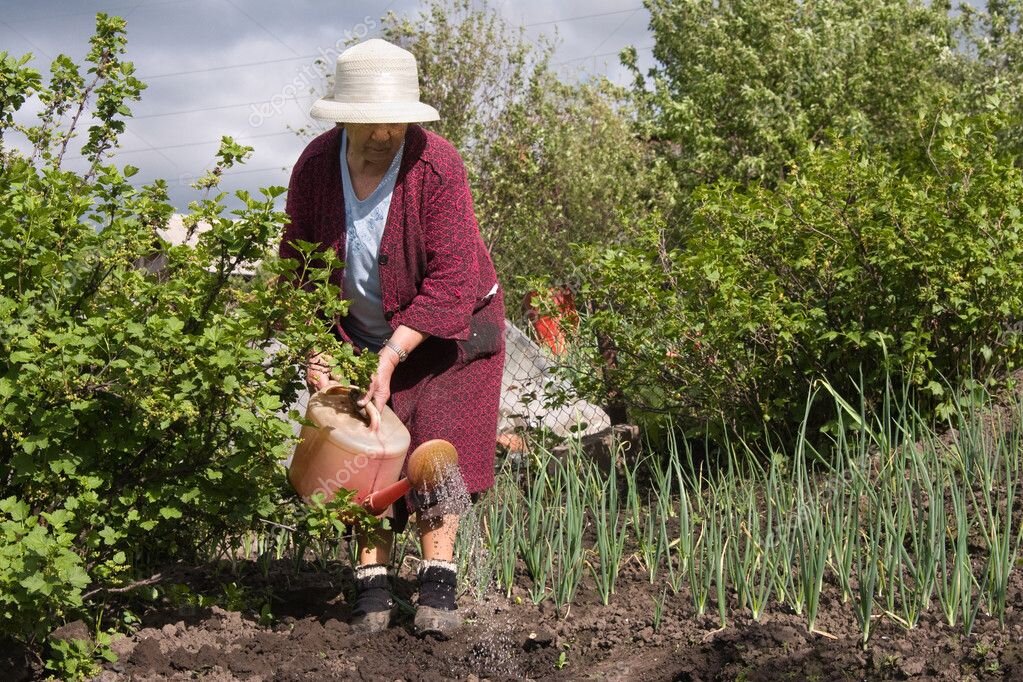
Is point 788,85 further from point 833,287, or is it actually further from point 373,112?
point 373,112

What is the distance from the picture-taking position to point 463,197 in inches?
130

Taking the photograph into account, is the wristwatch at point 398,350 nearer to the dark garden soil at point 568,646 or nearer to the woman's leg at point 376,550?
the woman's leg at point 376,550

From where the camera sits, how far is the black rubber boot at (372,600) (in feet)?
10.8

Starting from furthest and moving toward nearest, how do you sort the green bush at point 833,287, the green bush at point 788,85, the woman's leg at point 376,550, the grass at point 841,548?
the green bush at point 788,85 < the green bush at point 833,287 < the woman's leg at point 376,550 < the grass at point 841,548

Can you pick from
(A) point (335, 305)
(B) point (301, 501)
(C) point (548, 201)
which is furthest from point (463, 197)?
(C) point (548, 201)

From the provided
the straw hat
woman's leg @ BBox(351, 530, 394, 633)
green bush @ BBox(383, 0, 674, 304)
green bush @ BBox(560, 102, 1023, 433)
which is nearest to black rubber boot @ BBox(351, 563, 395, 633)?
woman's leg @ BBox(351, 530, 394, 633)

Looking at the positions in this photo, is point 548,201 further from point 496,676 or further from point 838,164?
point 496,676

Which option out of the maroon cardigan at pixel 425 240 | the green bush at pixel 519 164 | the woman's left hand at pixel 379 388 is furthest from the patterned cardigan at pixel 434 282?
the green bush at pixel 519 164

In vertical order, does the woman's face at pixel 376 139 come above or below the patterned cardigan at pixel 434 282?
above

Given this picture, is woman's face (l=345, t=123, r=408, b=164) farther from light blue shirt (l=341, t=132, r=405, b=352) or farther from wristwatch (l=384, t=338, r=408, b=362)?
wristwatch (l=384, t=338, r=408, b=362)

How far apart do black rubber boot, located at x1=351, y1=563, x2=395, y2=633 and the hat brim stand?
47.9 inches

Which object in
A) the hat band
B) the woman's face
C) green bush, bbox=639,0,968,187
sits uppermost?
green bush, bbox=639,0,968,187

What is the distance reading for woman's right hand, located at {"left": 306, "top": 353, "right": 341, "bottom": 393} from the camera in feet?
9.94

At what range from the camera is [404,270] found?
3.28 metres
